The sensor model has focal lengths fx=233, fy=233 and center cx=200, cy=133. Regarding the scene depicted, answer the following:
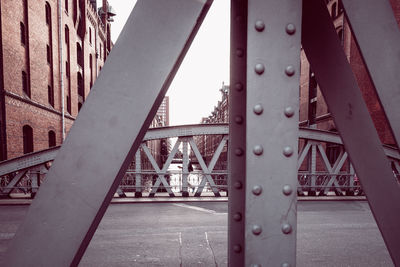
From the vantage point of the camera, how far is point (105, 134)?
84 centimetres

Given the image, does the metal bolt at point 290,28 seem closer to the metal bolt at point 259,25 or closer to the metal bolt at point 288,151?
the metal bolt at point 259,25

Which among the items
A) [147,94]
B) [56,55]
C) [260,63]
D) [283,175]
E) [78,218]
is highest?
[56,55]

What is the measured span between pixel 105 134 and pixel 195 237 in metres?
4.94

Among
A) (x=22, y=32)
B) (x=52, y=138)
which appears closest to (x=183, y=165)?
(x=52, y=138)

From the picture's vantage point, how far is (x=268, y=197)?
90 centimetres

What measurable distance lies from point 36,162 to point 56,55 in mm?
13374

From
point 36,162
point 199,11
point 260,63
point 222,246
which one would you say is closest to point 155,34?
point 199,11

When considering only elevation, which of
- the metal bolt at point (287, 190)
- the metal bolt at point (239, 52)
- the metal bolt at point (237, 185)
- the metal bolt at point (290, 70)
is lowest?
the metal bolt at point (237, 185)

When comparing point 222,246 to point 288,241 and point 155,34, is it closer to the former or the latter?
point 288,241

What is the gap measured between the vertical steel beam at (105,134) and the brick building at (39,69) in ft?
49.0

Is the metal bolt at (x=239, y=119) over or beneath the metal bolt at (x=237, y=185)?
over

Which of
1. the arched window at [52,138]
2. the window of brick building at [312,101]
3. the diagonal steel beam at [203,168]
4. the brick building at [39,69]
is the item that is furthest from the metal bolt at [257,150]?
the window of brick building at [312,101]

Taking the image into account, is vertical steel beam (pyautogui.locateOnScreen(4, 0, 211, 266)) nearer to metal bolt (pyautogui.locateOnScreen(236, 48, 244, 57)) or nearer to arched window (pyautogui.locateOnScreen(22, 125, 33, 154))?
metal bolt (pyautogui.locateOnScreen(236, 48, 244, 57))

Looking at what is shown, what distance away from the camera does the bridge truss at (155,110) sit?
824 mm
